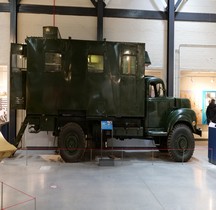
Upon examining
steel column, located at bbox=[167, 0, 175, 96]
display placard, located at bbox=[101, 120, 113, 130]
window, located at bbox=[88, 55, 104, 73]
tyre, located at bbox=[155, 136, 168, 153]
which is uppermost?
steel column, located at bbox=[167, 0, 175, 96]

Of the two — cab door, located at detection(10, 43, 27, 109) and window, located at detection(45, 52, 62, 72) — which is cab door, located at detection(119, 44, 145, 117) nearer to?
window, located at detection(45, 52, 62, 72)

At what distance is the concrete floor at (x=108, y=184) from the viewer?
4.95 meters

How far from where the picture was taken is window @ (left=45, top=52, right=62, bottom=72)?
8.28 metres

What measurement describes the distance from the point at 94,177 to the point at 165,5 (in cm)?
778

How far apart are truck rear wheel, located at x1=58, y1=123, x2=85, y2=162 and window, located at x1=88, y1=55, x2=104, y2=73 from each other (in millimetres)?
1713

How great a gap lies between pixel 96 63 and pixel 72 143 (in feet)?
7.82

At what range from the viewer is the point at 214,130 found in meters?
8.38

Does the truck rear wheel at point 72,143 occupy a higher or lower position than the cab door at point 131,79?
lower

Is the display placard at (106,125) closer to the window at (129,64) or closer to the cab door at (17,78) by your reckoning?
the window at (129,64)

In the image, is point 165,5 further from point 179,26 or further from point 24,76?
point 24,76

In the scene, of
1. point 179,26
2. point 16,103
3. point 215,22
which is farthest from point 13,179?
point 215,22

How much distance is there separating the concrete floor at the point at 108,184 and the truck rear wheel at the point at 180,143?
0.26 metres

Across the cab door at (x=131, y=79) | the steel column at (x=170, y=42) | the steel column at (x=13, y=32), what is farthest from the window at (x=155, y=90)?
the steel column at (x=13, y=32)

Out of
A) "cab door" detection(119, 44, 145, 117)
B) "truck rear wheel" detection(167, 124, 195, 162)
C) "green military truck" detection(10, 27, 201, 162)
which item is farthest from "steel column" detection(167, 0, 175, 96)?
"cab door" detection(119, 44, 145, 117)
